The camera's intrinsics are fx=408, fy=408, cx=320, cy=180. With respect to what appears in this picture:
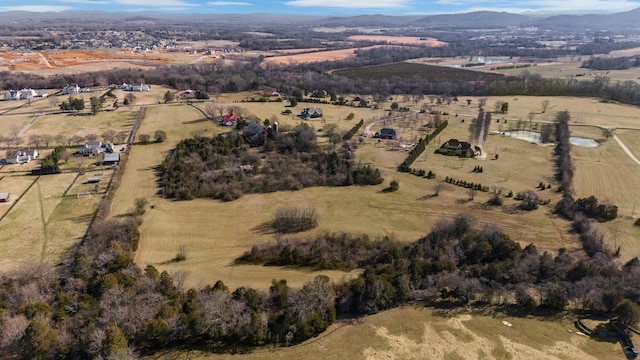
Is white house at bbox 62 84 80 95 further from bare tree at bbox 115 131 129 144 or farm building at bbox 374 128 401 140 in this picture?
farm building at bbox 374 128 401 140

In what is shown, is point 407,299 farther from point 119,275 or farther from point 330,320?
point 119,275

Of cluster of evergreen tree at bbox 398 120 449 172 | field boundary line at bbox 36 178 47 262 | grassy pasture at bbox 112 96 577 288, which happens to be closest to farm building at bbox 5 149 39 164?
field boundary line at bbox 36 178 47 262

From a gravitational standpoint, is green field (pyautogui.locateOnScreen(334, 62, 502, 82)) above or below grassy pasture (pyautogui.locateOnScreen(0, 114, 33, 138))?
above

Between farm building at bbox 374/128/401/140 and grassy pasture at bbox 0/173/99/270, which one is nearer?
grassy pasture at bbox 0/173/99/270

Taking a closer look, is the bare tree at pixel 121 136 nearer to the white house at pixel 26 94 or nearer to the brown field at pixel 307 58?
the white house at pixel 26 94

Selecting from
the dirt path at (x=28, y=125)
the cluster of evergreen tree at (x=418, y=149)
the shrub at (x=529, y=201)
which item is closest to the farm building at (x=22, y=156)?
the dirt path at (x=28, y=125)

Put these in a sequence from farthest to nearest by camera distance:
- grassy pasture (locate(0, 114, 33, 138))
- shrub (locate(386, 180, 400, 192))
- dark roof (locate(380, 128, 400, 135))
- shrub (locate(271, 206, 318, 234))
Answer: dark roof (locate(380, 128, 400, 135))
grassy pasture (locate(0, 114, 33, 138))
shrub (locate(386, 180, 400, 192))
shrub (locate(271, 206, 318, 234))

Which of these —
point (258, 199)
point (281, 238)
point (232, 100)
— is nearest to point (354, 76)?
point (232, 100)

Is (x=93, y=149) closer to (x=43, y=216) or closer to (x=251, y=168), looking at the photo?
(x=43, y=216)
